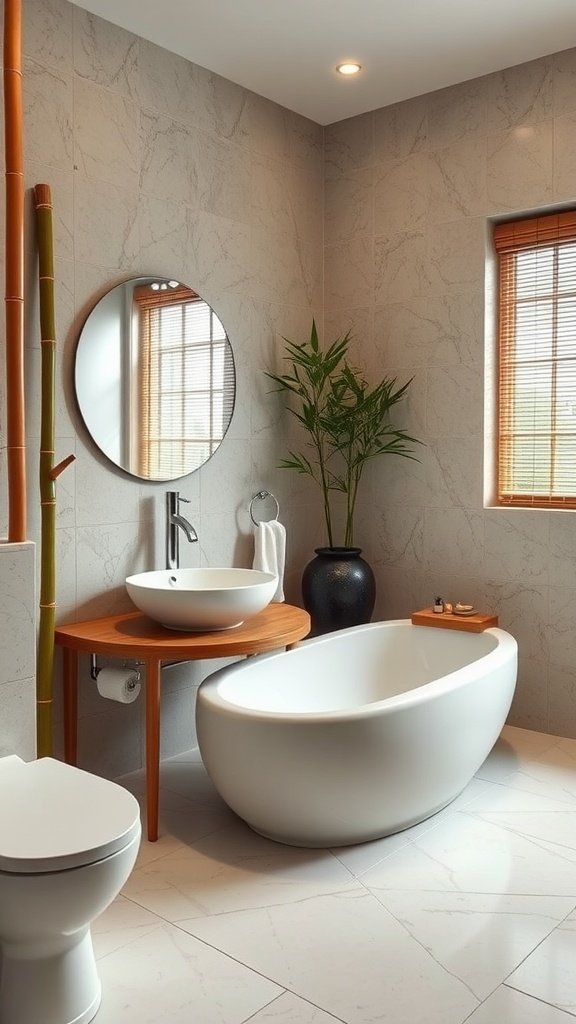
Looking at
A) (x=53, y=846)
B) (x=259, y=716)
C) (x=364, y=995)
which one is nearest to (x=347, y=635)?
(x=259, y=716)

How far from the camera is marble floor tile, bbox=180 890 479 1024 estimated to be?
187 cm

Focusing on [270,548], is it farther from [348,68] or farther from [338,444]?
[348,68]

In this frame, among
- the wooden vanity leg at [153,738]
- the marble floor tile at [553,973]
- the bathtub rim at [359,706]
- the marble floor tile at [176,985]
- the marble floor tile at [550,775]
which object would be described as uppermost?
the bathtub rim at [359,706]

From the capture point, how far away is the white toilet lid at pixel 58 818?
171 cm

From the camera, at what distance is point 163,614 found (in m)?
2.80

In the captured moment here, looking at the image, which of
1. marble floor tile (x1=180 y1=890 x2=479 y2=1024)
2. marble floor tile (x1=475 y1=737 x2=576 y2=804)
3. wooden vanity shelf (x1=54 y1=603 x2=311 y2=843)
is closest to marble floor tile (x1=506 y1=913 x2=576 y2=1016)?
marble floor tile (x1=180 y1=890 x2=479 y2=1024)

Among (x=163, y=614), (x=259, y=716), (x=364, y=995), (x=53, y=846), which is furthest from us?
(x=163, y=614)

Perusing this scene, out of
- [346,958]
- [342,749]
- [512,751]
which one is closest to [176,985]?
[346,958]

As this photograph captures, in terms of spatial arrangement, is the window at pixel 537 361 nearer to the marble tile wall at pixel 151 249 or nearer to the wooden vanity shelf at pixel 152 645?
the marble tile wall at pixel 151 249

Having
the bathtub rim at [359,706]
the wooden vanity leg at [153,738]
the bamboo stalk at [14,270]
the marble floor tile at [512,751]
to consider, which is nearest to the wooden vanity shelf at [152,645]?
the wooden vanity leg at [153,738]

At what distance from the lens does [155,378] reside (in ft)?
10.6

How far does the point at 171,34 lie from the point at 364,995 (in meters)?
3.15

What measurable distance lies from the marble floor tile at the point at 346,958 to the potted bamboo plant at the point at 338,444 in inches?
60.4

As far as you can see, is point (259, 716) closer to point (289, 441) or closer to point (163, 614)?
point (163, 614)
